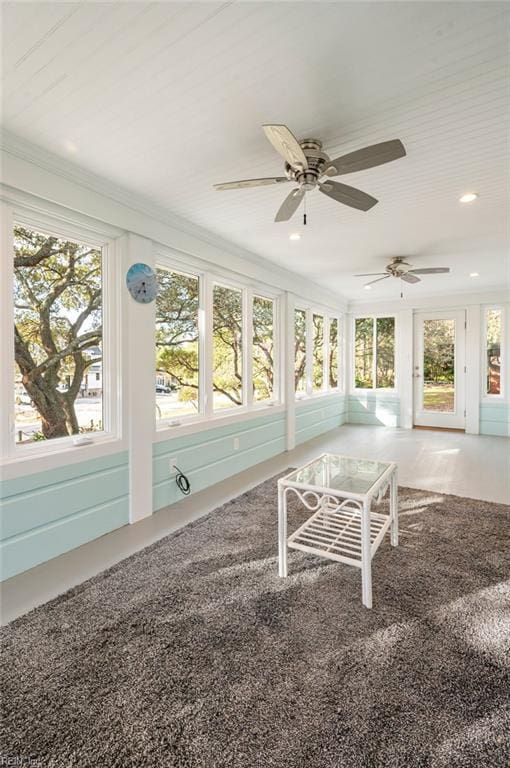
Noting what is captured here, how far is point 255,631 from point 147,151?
276cm

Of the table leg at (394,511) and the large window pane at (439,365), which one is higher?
the large window pane at (439,365)

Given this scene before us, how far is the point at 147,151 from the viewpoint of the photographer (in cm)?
224

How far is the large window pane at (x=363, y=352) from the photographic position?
7.61 m

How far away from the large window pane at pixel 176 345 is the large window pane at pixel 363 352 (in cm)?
485

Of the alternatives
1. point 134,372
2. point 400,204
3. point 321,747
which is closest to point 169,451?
point 134,372

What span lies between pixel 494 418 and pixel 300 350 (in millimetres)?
3753

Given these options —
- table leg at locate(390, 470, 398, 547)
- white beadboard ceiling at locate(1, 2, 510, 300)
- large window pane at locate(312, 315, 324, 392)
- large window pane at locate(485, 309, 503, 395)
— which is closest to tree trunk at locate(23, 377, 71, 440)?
white beadboard ceiling at locate(1, 2, 510, 300)

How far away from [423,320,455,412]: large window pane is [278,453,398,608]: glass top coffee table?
496 centimetres

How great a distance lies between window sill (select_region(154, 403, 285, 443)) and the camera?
3.28 metres

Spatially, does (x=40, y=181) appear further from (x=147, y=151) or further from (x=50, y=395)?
(x=50, y=395)

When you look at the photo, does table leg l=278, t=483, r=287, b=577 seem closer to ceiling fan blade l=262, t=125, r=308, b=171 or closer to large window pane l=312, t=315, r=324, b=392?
ceiling fan blade l=262, t=125, r=308, b=171

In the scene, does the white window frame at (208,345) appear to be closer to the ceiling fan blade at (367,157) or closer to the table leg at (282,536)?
the table leg at (282,536)

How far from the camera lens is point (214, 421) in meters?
3.85

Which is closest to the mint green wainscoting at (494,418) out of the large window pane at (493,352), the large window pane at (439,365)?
the large window pane at (493,352)
